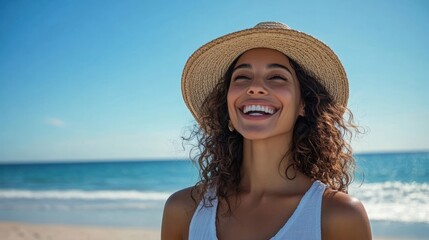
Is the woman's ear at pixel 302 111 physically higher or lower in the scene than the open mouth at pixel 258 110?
higher

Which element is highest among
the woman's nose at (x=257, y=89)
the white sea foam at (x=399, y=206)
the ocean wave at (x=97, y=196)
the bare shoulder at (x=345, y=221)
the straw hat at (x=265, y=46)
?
the ocean wave at (x=97, y=196)

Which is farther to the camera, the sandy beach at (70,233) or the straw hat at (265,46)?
the sandy beach at (70,233)

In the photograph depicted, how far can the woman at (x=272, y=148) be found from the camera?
2.46m

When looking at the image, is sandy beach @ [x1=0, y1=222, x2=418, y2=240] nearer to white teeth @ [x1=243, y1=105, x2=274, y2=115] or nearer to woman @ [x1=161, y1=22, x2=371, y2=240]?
woman @ [x1=161, y1=22, x2=371, y2=240]

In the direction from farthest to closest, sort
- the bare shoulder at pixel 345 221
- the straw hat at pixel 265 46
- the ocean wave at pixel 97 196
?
the ocean wave at pixel 97 196, the straw hat at pixel 265 46, the bare shoulder at pixel 345 221

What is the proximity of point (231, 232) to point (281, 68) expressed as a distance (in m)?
0.88

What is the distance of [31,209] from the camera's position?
1423 centimetres

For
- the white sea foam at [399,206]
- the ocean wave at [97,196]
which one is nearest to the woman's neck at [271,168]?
the white sea foam at [399,206]

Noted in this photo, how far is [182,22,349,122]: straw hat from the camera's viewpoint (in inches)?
106

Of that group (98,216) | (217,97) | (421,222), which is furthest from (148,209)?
(217,97)

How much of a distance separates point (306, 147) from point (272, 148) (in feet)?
0.64

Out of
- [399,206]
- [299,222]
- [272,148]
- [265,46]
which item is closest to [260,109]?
[272,148]

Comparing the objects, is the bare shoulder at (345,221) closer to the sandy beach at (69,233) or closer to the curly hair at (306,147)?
the curly hair at (306,147)

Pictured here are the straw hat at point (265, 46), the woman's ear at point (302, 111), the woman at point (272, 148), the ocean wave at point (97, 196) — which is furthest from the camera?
the ocean wave at point (97, 196)
